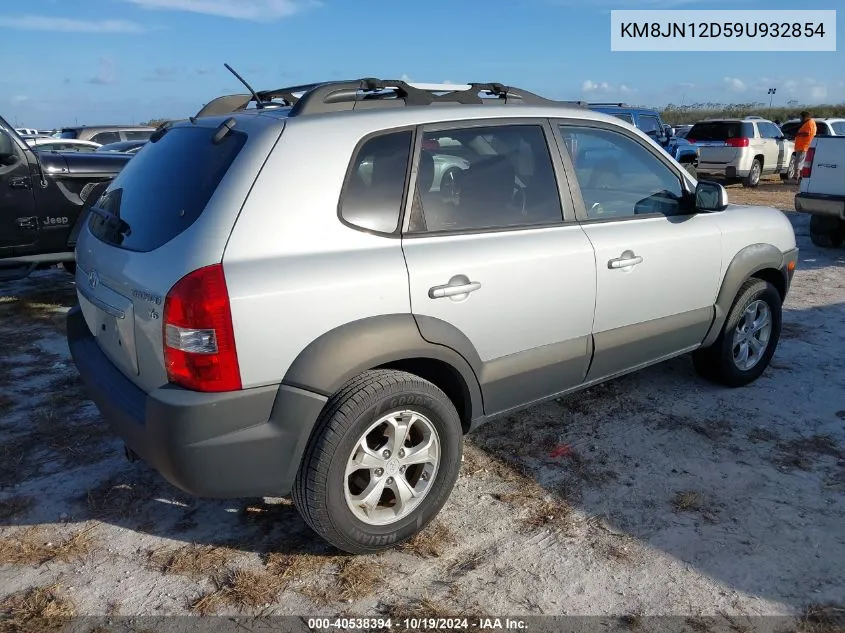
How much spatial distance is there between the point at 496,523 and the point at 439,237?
1312mm

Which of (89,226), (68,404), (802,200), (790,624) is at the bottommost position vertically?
(790,624)

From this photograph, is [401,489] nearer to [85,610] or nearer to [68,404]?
[85,610]

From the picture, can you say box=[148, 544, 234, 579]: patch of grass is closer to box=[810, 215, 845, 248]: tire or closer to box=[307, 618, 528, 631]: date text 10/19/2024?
box=[307, 618, 528, 631]: date text 10/19/2024

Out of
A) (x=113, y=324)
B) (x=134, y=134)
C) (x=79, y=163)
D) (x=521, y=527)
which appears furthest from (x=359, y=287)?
(x=134, y=134)

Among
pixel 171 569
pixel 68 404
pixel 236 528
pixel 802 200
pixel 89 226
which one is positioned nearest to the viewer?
pixel 171 569

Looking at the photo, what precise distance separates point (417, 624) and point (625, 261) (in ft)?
6.66

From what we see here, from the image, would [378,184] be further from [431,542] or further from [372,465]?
[431,542]

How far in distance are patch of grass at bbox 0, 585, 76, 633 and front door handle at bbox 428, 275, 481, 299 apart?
5.93 ft

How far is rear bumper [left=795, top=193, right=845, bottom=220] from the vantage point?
833cm

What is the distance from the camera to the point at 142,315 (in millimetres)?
2471

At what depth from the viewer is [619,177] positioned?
12.5 feet

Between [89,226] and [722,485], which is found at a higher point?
[89,226]

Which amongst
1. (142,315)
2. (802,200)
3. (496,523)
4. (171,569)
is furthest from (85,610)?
(802,200)

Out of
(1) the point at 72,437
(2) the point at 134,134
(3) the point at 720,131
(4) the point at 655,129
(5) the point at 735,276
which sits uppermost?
(2) the point at 134,134
